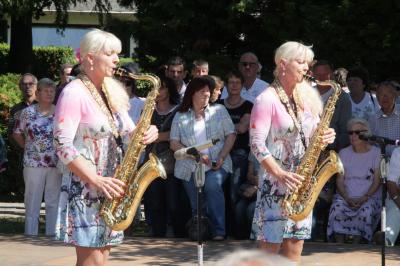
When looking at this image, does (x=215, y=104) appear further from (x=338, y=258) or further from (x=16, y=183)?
(x=16, y=183)

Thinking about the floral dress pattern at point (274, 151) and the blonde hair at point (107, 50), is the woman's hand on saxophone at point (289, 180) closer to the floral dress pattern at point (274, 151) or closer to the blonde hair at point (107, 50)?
the floral dress pattern at point (274, 151)

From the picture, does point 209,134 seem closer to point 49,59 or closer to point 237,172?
point 237,172

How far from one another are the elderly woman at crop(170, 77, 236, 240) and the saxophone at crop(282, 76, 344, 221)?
3463 millimetres

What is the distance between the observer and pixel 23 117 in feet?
36.5

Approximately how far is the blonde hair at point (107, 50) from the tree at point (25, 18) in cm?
1409

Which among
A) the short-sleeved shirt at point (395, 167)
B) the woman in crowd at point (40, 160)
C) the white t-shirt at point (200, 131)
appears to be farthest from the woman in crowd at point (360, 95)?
the woman in crowd at point (40, 160)

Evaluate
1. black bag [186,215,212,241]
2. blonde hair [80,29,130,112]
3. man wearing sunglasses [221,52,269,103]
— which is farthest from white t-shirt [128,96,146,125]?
blonde hair [80,29,130,112]

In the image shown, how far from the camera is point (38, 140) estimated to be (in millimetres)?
10945

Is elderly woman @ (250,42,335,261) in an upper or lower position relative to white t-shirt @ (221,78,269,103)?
lower

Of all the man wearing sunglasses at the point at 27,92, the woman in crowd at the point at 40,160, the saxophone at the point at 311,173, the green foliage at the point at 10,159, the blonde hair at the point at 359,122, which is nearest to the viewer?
the saxophone at the point at 311,173

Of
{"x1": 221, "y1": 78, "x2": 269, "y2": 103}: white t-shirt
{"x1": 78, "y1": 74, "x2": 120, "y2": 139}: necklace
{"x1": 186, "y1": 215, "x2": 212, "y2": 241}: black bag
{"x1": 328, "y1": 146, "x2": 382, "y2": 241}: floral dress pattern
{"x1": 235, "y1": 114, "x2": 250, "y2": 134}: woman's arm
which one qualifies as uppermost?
{"x1": 221, "y1": 78, "x2": 269, "y2": 103}: white t-shirt

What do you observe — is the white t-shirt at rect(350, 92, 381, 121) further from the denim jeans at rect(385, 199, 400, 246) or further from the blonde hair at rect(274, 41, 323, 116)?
the blonde hair at rect(274, 41, 323, 116)

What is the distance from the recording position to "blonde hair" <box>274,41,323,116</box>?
20.6ft

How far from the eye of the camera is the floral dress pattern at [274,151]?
20.2 feet
